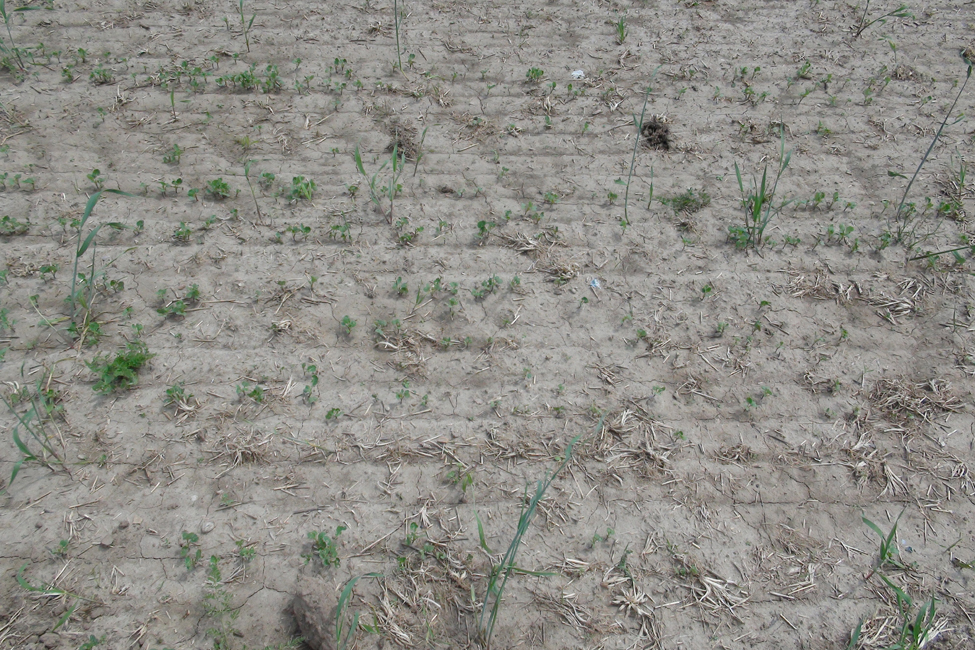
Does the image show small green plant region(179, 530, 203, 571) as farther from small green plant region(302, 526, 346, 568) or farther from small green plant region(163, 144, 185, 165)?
small green plant region(163, 144, 185, 165)

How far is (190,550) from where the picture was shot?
109 inches

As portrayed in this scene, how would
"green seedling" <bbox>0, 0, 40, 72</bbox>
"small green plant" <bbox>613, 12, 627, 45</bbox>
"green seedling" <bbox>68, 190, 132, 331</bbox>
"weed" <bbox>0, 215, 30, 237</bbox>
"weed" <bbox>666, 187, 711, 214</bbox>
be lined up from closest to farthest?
"green seedling" <bbox>68, 190, 132, 331</bbox>, "weed" <bbox>0, 215, 30, 237</bbox>, "weed" <bbox>666, 187, 711, 214</bbox>, "green seedling" <bbox>0, 0, 40, 72</bbox>, "small green plant" <bbox>613, 12, 627, 45</bbox>

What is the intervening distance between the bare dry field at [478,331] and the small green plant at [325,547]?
15 millimetres

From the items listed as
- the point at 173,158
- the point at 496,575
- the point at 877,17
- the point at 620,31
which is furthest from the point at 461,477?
the point at 877,17

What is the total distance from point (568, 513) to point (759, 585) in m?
0.80

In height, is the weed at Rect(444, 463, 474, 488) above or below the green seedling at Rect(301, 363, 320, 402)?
below

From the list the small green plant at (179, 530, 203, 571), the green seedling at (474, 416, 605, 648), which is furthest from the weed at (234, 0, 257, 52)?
the green seedling at (474, 416, 605, 648)

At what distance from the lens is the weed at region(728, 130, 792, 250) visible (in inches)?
153

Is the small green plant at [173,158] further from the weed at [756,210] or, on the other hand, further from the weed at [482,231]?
the weed at [756,210]

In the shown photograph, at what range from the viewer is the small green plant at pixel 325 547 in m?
2.76

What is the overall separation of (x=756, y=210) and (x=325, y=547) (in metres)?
2.84

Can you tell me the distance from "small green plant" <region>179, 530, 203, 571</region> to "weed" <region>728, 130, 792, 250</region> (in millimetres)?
3150

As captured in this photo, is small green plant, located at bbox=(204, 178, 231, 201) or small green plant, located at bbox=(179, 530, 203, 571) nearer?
small green plant, located at bbox=(179, 530, 203, 571)

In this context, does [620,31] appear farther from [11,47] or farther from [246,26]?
[11,47]
